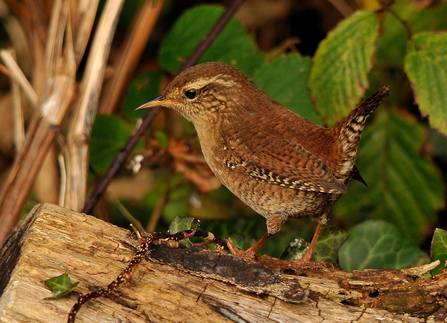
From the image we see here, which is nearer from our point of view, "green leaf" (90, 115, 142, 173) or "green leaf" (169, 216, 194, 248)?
"green leaf" (169, 216, 194, 248)

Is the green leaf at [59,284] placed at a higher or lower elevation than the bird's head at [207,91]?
lower

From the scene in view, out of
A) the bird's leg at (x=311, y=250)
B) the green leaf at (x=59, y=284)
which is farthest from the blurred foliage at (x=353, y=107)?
the green leaf at (x=59, y=284)

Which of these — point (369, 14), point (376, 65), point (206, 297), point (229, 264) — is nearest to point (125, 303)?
point (206, 297)

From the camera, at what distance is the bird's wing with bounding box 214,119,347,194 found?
233 cm

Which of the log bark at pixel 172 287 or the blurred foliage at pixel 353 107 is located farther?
the blurred foliage at pixel 353 107

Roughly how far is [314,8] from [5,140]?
353cm

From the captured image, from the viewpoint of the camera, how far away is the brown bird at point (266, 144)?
2.37 metres

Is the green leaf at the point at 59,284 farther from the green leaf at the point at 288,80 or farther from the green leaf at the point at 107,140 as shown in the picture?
the green leaf at the point at 288,80

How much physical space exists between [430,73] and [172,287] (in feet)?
6.23

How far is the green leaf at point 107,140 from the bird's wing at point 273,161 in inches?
35.4

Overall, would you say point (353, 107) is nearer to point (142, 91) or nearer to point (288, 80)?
point (288, 80)

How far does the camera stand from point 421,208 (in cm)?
373

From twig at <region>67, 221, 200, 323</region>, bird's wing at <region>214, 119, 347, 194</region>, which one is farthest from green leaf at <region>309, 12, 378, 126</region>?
twig at <region>67, 221, 200, 323</region>

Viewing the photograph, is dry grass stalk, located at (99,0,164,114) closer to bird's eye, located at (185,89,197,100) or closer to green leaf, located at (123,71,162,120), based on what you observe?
green leaf, located at (123,71,162,120)
